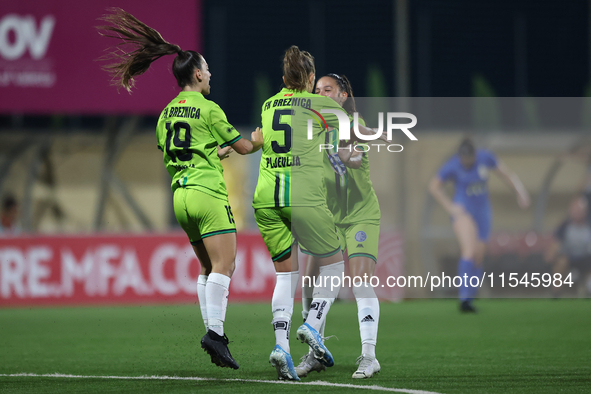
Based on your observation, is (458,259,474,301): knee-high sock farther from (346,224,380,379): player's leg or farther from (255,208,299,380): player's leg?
(255,208,299,380): player's leg

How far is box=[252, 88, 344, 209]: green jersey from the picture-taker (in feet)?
16.3

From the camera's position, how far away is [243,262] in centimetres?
1163

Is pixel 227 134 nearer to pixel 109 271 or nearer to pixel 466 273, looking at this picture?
pixel 466 273

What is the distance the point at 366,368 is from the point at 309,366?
0.41 m

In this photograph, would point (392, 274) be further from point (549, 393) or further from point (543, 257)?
point (549, 393)

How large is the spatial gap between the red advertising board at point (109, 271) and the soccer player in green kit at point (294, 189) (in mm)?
6320

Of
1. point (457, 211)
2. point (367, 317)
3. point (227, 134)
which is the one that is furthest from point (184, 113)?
point (457, 211)

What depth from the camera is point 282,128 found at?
16.4 ft

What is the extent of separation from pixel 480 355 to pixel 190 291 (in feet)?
19.6

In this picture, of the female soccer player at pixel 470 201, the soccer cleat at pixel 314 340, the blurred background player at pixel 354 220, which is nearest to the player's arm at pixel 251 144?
the blurred background player at pixel 354 220

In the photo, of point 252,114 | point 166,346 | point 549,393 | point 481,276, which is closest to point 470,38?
point 252,114

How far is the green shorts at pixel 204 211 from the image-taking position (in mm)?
5137

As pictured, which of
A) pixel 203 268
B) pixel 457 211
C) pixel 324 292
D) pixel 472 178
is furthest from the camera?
pixel 457 211

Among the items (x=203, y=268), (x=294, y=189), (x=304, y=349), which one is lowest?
(x=304, y=349)
